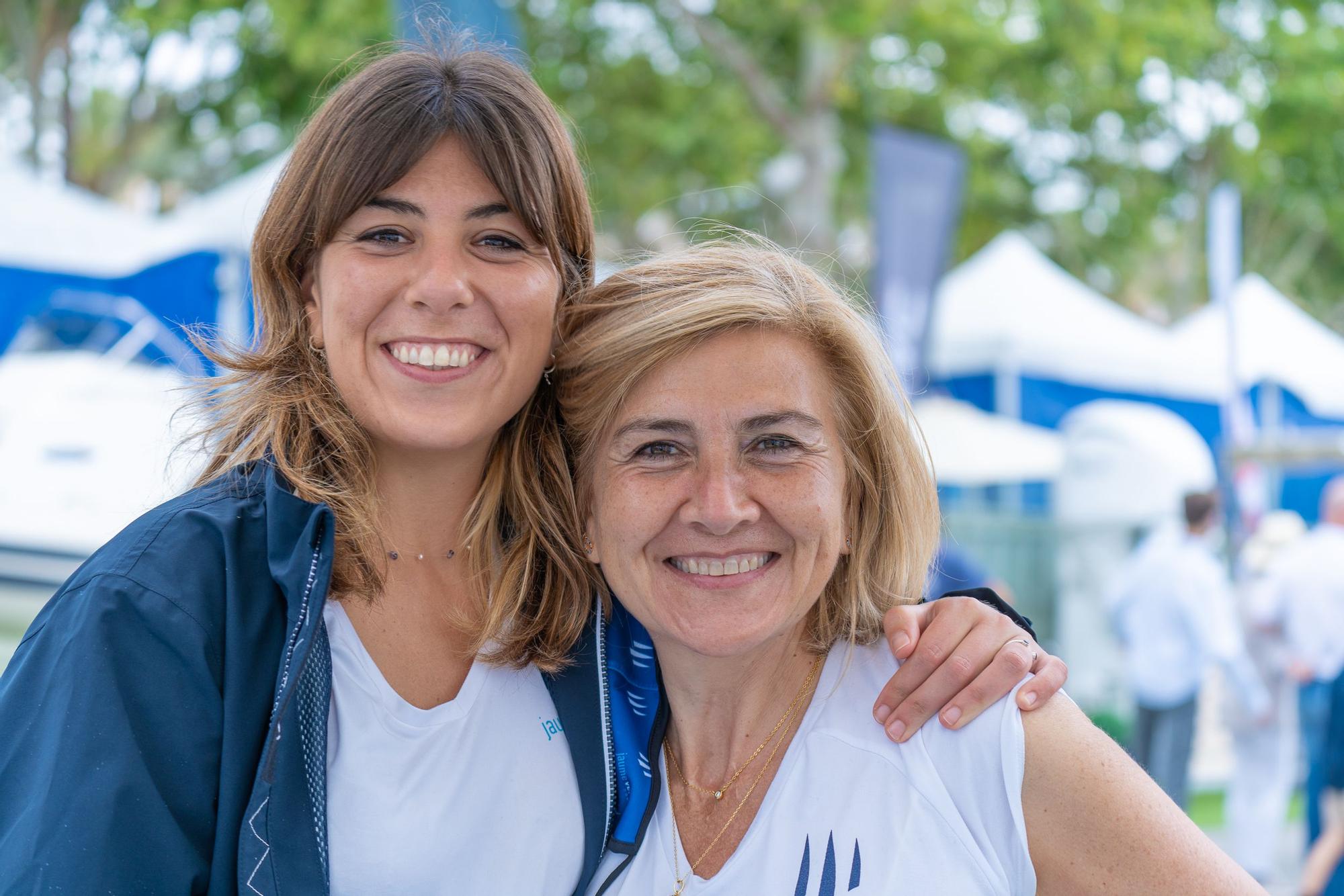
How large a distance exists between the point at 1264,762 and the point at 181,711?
23.2ft

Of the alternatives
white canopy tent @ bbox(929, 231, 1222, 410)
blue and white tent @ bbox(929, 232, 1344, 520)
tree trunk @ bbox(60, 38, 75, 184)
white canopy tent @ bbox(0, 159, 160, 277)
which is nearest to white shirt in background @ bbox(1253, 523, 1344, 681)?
blue and white tent @ bbox(929, 232, 1344, 520)

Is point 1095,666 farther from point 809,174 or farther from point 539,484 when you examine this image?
point 539,484

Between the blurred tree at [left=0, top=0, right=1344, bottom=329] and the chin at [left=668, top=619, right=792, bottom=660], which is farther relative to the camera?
the blurred tree at [left=0, top=0, right=1344, bottom=329]

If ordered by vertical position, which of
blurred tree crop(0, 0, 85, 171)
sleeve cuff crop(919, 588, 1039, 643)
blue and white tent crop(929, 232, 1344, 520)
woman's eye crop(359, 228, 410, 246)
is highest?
blurred tree crop(0, 0, 85, 171)

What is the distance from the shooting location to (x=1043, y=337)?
1049cm

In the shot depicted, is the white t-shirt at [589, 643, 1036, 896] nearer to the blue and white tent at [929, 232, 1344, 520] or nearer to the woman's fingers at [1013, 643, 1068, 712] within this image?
the woman's fingers at [1013, 643, 1068, 712]

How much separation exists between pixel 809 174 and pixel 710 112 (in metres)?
3.68

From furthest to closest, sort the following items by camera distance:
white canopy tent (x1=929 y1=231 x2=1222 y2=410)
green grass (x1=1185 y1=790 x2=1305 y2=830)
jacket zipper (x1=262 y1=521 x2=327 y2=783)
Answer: white canopy tent (x1=929 y1=231 x2=1222 y2=410) → green grass (x1=1185 y1=790 x2=1305 y2=830) → jacket zipper (x1=262 y1=521 x2=327 y2=783)

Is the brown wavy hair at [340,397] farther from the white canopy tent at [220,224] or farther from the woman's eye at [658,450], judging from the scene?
the white canopy tent at [220,224]

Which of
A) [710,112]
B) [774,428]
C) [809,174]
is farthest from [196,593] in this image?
[710,112]

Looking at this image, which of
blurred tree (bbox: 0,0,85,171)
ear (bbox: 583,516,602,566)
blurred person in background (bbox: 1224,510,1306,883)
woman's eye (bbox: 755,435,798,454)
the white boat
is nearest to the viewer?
woman's eye (bbox: 755,435,798,454)

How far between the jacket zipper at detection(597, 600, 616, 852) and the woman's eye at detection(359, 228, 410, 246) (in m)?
0.77

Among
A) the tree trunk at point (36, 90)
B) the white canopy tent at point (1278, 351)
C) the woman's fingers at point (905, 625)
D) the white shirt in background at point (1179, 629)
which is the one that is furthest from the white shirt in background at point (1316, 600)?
the tree trunk at point (36, 90)

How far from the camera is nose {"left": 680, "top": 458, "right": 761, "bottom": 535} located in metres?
2.07
